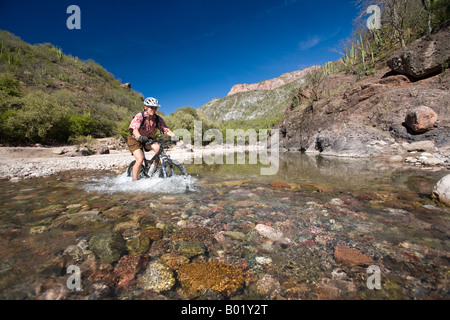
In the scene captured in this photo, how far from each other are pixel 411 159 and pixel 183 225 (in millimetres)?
9851

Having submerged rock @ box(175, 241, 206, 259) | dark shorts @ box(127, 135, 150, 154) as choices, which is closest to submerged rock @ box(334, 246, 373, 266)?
submerged rock @ box(175, 241, 206, 259)

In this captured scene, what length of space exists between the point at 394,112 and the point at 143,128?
1331cm

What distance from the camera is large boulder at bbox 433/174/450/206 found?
112 inches

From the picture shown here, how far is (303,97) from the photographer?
72.5 feet

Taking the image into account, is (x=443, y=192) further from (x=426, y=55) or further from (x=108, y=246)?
(x=426, y=55)

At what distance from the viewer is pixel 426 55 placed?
32.8ft

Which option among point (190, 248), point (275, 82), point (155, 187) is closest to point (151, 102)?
point (155, 187)

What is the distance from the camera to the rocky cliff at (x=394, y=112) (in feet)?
27.9

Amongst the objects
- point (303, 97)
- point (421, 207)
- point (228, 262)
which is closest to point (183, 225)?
point (228, 262)

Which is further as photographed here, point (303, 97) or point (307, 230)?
point (303, 97)

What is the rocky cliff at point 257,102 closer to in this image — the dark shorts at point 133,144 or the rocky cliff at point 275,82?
the rocky cliff at point 275,82

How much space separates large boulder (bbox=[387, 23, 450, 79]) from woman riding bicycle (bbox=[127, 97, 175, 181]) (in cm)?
1464

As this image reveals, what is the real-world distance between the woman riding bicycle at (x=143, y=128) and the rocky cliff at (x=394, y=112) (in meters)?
11.2
